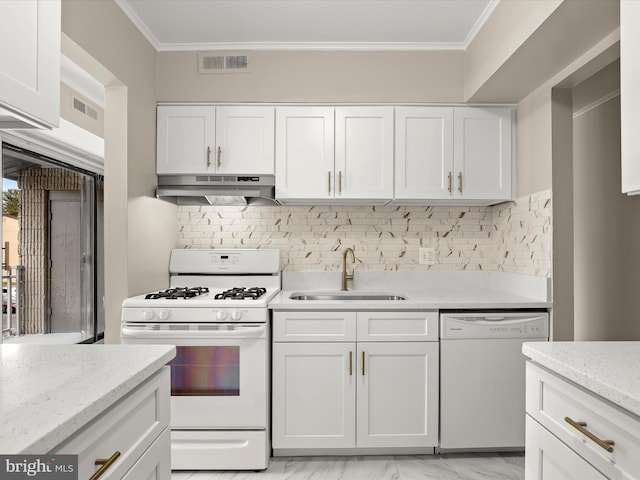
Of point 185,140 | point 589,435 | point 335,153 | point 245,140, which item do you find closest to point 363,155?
point 335,153

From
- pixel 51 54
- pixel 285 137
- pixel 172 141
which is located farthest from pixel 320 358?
pixel 51 54

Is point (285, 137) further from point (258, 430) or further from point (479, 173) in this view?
point (258, 430)

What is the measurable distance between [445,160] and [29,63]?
7.85 feet

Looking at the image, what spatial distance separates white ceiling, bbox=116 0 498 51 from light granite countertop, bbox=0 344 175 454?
2042 mm

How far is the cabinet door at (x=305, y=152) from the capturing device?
9.50ft

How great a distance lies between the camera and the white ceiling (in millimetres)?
2459

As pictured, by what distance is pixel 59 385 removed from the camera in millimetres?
939

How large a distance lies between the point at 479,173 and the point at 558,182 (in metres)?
0.51

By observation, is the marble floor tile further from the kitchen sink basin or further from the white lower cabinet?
the kitchen sink basin

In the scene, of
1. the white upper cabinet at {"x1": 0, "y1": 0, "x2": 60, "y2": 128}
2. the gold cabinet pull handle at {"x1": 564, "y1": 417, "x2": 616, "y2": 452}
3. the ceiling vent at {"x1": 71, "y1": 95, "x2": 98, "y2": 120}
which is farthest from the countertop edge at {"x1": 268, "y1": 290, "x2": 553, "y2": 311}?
the ceiling vent at {"x1": 71, "y1": 95, "x2": 98, "y2": 120}

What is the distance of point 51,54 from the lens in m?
1.24

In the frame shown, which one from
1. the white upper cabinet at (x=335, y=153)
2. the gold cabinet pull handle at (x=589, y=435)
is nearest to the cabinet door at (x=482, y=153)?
the white upper cabinet at (x=335, y=153)

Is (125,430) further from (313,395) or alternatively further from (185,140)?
(185,140)

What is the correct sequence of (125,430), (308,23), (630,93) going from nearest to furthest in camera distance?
(125,430) → (630,93) → (308,23)
